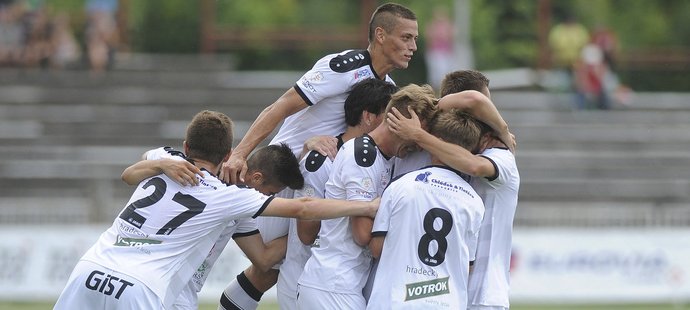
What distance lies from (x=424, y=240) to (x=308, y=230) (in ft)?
3.16

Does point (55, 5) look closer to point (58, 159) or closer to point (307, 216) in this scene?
point (58, 159)

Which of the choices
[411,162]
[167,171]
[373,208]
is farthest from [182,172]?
[411,162]

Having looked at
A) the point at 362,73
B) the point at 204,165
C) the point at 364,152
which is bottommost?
the point at 204,165

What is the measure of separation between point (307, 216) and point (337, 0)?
84.2 ft

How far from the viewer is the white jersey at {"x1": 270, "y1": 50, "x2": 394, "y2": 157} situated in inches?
326

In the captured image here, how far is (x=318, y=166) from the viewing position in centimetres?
809

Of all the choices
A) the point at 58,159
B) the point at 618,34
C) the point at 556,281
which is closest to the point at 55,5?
the point at 58,159

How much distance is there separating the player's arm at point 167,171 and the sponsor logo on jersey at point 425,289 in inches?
58.3

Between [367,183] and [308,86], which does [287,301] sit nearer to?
[367,183]

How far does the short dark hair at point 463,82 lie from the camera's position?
7.70m

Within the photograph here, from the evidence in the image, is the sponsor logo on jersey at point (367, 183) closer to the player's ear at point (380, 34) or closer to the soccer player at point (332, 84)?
the soccer player at point (332, 84)

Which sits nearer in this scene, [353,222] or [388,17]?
[353,222]

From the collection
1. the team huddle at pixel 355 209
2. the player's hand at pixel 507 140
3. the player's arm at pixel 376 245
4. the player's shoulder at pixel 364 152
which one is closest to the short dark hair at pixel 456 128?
the team huddle at pixel 355 209

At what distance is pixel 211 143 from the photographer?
305 inches
